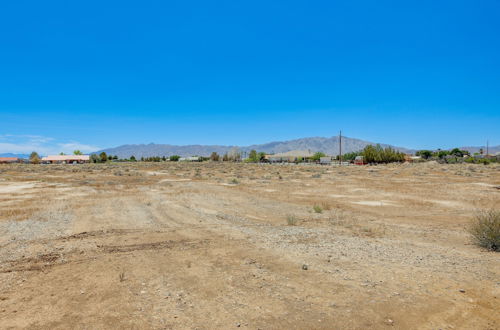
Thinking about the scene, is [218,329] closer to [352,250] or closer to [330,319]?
[330,319]

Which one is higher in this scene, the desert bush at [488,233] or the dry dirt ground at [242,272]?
the desert bush at [488,233]

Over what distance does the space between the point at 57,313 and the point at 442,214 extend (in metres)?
15.7

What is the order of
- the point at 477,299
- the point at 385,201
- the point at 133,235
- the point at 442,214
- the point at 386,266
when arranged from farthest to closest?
the point at 385,201 → the point at 442,214 → the point at 133,235 → the point at 386,266 → the point at 477,299

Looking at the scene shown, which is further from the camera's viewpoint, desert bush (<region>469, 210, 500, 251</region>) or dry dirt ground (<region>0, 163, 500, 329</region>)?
desert bush (<region>469, 210, 500, 251</region>)

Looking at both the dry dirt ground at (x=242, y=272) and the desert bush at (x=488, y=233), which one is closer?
the dry dirt ground at (x=242, y=272)

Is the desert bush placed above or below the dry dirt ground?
above

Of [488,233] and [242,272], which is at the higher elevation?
[488,233]

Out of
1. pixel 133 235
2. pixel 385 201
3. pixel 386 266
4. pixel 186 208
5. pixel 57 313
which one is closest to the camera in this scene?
pixel 57 313

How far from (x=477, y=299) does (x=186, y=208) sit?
12767mm

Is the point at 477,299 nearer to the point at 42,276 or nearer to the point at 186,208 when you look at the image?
the point at 42,276

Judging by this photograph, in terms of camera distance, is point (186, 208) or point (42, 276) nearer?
point (42, 276)

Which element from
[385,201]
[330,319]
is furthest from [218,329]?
[385,201]

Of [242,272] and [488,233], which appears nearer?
[242,272]

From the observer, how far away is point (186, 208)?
16.1 meters
